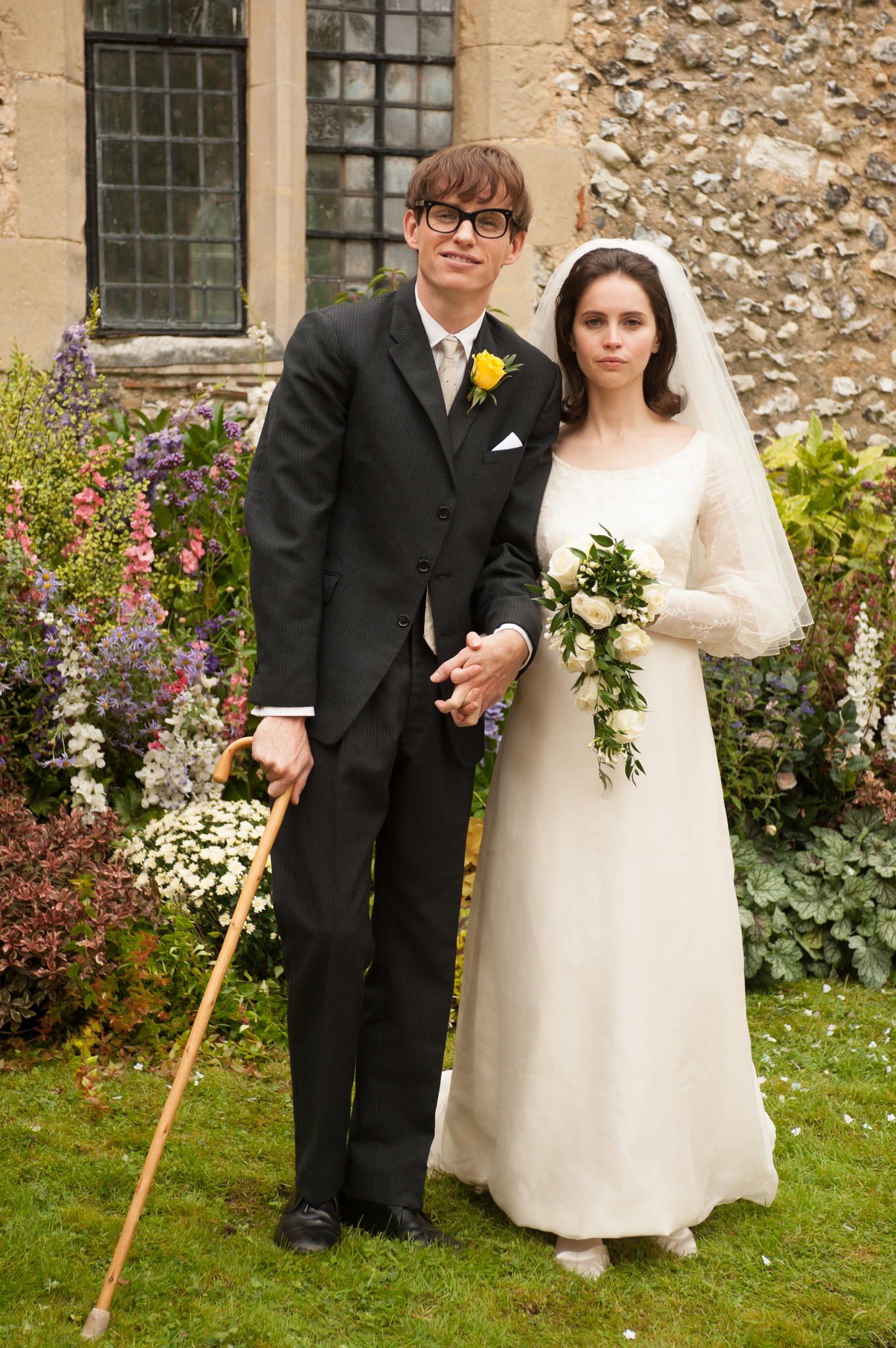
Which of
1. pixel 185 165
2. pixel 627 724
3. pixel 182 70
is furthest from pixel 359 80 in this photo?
pixel 627 724

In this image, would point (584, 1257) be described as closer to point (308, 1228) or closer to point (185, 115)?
point (308, 1228)

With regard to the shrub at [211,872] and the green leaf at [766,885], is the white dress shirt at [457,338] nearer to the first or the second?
the shrub at [211,872]

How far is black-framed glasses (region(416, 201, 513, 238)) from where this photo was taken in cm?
234

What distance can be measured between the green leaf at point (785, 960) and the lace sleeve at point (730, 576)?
182 cm

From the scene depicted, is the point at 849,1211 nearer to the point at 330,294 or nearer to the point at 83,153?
the point at 330,294

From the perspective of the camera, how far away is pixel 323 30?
614cm

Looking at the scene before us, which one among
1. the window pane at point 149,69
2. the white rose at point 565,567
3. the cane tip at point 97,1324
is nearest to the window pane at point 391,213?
the window pane at point 149,69

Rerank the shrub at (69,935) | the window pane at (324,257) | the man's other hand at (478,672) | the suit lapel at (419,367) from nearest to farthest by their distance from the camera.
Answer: the man's other hand at (478,672) → the suit lapel at (419,367) → the shrub at (69,935) → the window pane at (324,257)

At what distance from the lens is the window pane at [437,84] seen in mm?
6254

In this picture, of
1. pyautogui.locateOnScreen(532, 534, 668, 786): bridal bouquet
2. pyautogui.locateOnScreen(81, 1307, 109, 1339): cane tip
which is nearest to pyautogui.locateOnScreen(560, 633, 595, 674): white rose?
pyautogui.locateOnScreen(532, 534, 668, 786): bridal bouquet

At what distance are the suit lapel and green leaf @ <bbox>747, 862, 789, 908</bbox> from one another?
8.10ft

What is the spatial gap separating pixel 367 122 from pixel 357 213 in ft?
1.51

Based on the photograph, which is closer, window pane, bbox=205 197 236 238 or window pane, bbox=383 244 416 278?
window pane, bbox=205 197 236 238

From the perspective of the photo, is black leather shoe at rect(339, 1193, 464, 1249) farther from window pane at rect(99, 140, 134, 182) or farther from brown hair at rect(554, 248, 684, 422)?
window pane at rect(99, 140, 134, 182)
